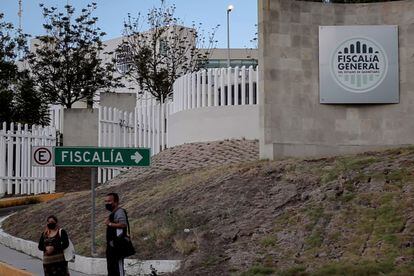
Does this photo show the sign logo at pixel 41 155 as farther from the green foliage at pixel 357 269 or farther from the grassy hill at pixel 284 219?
the green foliage at pixel 357 269

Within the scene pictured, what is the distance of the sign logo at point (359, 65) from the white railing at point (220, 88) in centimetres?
517

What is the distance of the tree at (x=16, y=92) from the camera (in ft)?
123

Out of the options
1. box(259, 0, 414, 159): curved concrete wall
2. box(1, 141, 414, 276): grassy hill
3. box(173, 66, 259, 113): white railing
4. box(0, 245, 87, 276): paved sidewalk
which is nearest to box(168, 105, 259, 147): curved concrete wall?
box(173, 66, 259, 113): white railing

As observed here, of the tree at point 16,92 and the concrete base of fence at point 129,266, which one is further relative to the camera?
the tree at point 16,92

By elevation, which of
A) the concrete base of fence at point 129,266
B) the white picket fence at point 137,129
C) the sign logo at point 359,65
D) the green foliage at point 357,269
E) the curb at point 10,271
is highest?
the sign logo at point 359,65

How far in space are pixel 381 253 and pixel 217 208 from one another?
3793mm

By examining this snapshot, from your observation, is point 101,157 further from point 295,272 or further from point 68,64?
point 68,64

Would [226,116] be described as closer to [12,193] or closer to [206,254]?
[12,193]

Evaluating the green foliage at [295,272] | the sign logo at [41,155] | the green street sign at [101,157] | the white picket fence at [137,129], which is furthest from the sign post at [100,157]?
the white picket fence at [137,129]

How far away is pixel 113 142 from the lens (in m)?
23.9

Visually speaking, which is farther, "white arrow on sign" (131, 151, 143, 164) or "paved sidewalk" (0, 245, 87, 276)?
"paved sidewalk" (0, 245, 87, 276)

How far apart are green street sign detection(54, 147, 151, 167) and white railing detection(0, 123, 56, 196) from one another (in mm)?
12363

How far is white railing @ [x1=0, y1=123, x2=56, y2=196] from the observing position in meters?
23.7

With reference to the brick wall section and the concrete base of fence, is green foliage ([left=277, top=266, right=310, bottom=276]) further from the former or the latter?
the brick wall section
